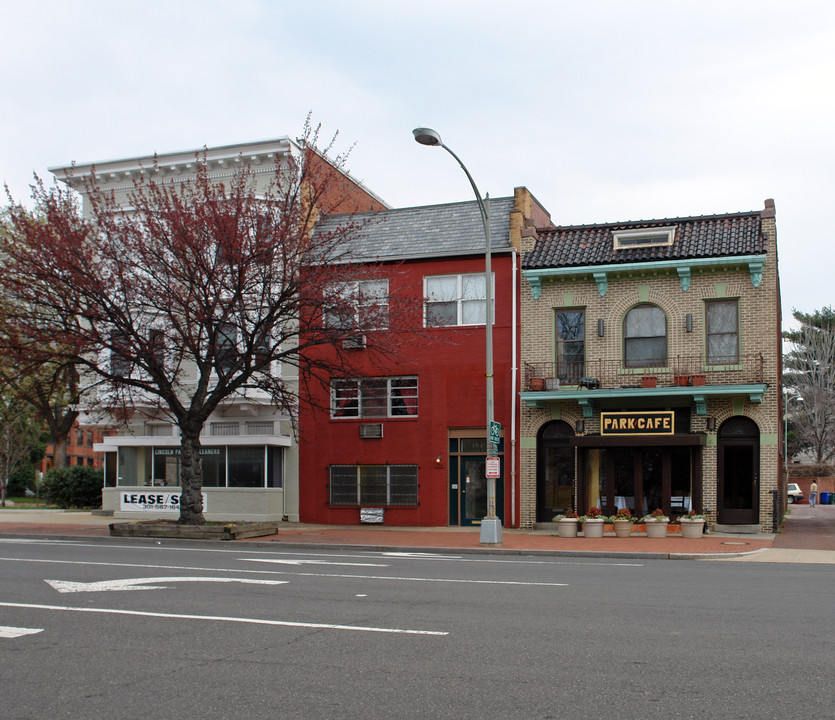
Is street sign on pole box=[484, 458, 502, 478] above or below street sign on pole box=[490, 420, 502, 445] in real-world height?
below

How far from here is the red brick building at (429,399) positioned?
87.6 ft

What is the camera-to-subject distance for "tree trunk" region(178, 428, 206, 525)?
2303 centimetres

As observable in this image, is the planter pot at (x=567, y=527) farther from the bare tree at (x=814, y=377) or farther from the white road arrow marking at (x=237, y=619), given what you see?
the bare tree at (x=814, y=377)

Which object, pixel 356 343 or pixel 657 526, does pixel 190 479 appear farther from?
pixel 657 526

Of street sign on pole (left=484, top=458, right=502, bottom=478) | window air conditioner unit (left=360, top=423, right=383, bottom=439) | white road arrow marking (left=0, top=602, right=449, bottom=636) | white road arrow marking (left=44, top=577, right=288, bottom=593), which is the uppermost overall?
window air conditioner unit (left=360, top=423, right=383, bottom=439)

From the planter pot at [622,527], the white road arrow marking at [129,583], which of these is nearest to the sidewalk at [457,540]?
the planter pot at [622,527]

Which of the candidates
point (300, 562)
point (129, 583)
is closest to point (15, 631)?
point (129, 583)

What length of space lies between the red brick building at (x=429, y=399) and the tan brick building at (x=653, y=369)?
81 centimetres

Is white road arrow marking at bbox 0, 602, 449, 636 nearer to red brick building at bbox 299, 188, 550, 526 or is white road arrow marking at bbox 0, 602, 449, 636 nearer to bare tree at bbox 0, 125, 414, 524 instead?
bare tree at bbox 0, 125, 414, 524

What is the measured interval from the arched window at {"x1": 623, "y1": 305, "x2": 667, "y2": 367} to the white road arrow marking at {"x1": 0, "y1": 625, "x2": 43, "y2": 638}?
1953 cm

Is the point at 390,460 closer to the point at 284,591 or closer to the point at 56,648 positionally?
the point at 284,591

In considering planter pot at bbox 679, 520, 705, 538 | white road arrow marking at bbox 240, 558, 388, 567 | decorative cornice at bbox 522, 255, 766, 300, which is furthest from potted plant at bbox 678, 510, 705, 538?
white road arrow marking at bbox 240, 558, 388, 567

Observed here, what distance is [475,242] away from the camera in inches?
1086

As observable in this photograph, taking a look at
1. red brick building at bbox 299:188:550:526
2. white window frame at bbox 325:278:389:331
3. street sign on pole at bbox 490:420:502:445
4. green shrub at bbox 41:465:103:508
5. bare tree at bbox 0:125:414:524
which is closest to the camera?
street sign on pole at bbox 490:420:502:445
